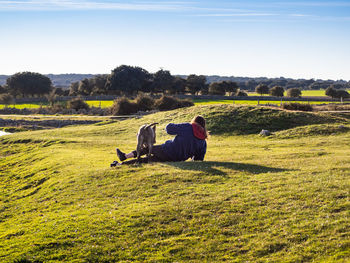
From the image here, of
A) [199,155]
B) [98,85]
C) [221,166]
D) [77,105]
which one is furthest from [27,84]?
[221,166]

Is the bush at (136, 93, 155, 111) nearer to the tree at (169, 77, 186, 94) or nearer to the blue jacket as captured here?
the blue jacket

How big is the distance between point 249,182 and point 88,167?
1030 cm

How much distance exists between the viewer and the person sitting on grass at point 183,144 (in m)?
17.5

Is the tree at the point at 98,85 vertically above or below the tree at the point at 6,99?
above

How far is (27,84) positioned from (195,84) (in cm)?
6104

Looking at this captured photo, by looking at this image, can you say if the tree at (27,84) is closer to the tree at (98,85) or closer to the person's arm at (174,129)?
the tree at (98,85)

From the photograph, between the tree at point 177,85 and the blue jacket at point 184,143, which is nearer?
the blue jacket at point 184,143

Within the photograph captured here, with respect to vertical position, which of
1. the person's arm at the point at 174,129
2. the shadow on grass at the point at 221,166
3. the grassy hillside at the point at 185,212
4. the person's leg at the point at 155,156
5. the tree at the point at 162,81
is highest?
the tree at the point at 162,81

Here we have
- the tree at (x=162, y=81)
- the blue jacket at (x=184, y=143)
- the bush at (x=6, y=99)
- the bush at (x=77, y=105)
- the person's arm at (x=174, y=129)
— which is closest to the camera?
the person's arm at (x=174, y=129)

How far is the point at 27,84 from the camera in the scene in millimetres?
132875

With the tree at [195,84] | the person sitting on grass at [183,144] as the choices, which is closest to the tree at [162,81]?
the tree at [195,84]

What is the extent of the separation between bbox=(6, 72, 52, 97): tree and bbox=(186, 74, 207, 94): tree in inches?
2075

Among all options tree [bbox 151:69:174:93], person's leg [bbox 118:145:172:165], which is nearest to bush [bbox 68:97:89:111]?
tree [bbox 151:69:174:93]

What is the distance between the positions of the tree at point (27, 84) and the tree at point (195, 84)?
5269 cm
